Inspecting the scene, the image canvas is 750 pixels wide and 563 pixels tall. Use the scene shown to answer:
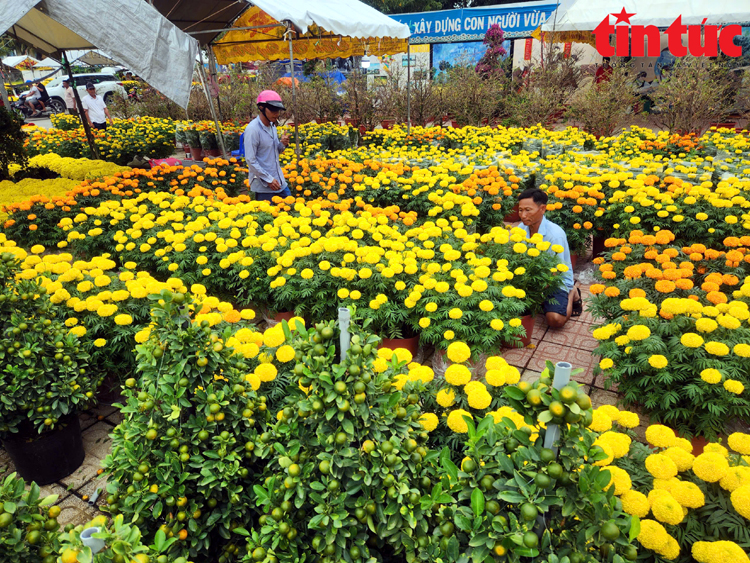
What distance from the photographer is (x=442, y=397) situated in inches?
74.5

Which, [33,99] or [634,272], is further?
[33,99]

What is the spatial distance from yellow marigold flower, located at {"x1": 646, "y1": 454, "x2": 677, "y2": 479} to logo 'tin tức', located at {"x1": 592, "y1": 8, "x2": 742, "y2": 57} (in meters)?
13.1

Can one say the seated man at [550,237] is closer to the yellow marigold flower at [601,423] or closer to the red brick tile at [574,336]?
the red brick tile at [574,336]

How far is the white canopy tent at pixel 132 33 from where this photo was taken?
185 inches

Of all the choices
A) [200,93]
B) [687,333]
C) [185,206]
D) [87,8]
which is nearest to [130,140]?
[200,93]

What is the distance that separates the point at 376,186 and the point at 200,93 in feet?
38.5

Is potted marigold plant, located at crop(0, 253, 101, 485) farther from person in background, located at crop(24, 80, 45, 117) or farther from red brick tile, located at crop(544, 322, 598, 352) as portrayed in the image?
person in background, located at crop(24, 80, 45, 117)

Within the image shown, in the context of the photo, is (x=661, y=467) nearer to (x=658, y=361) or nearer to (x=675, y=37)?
(x=658, y=361)

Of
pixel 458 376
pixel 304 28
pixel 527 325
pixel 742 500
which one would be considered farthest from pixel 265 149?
pixel 742 500

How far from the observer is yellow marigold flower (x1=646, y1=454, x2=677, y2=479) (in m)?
1.53

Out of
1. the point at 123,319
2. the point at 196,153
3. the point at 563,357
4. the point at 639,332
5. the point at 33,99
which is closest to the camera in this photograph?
the point at 639,332

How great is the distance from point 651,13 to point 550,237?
41.0ft

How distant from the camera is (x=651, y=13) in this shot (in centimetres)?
1223

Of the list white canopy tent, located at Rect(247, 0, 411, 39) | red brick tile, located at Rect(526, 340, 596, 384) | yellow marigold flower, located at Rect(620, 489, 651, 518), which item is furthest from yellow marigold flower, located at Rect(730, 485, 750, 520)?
white canopy tent, located at Rect(247, 0, 411, 39)
